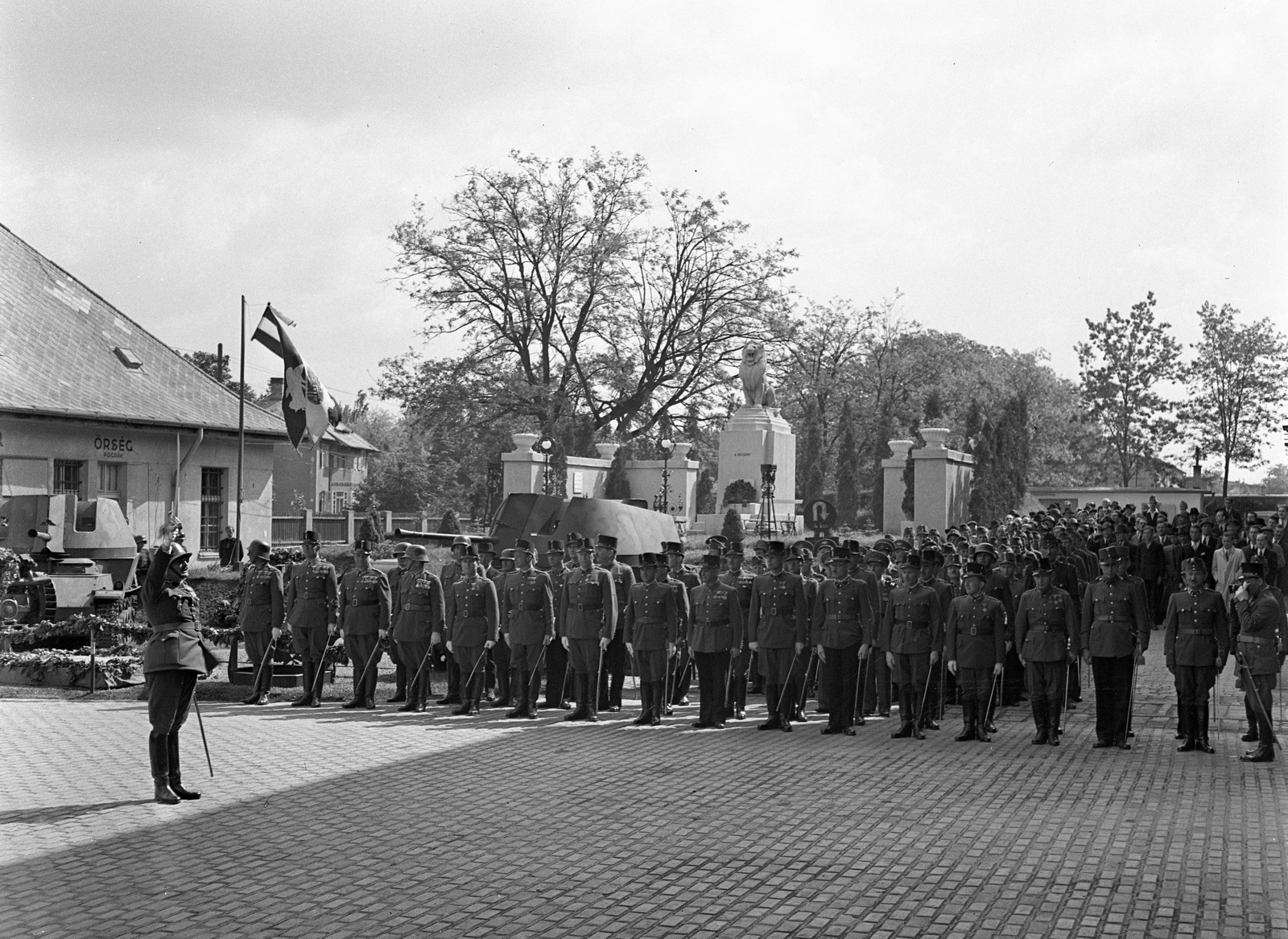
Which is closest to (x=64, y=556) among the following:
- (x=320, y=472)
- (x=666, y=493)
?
(x=666, y=493)

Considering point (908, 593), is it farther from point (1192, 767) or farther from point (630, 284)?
point (630, 284)

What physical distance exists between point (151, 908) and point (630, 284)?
38826 mm

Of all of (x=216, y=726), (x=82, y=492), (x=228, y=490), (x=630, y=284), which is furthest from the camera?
(x=630, y=284)

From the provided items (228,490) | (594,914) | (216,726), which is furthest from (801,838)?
(228,490)

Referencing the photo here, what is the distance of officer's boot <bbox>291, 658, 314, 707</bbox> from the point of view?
43.3ft

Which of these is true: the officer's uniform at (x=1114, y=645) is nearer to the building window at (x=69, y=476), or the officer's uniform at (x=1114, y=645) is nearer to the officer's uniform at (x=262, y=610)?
the officer's uniform at (x=262, y=610)

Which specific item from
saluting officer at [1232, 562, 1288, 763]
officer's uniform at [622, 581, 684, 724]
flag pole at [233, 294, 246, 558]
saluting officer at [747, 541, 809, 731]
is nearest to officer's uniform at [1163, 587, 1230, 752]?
saluting officer at [1232, 562, 1288, 763]

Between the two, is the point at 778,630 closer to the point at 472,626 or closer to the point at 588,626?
the point at 588,626

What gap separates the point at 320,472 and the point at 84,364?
50.4 meters

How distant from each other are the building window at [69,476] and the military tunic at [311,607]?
13.9 m

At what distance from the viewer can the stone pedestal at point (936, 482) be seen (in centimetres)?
3438

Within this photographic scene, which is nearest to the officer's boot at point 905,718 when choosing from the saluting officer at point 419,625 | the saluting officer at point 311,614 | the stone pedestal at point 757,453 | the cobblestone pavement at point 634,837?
the cobblestone pavement at point 634,837

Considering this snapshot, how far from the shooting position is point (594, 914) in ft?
20.3

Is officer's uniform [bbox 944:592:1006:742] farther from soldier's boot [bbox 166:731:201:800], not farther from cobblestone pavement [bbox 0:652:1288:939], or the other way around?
soldier's boot [bbox 166:731:201:800]
